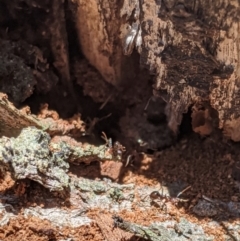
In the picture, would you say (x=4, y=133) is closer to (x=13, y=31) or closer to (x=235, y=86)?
(x=13, y=31)

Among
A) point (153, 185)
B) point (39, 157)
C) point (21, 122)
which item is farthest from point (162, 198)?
point (21, 122)

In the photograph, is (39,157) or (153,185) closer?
(39,157)

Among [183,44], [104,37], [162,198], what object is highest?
[183,44]

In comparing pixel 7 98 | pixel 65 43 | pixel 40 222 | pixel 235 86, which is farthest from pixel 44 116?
pixel 235 86

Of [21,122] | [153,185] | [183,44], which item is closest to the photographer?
[183,44]

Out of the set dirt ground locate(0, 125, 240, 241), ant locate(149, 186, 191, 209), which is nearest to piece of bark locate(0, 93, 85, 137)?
dirt ground locate(0, 125, 240, 241)

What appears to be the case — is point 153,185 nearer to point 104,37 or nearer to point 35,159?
point 35,159

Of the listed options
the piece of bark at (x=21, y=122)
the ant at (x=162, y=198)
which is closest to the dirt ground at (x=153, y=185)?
the ant at (x=162, y=198)

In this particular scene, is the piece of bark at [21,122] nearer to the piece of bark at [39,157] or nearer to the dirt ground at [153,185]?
the piece of bark at [39,157]
